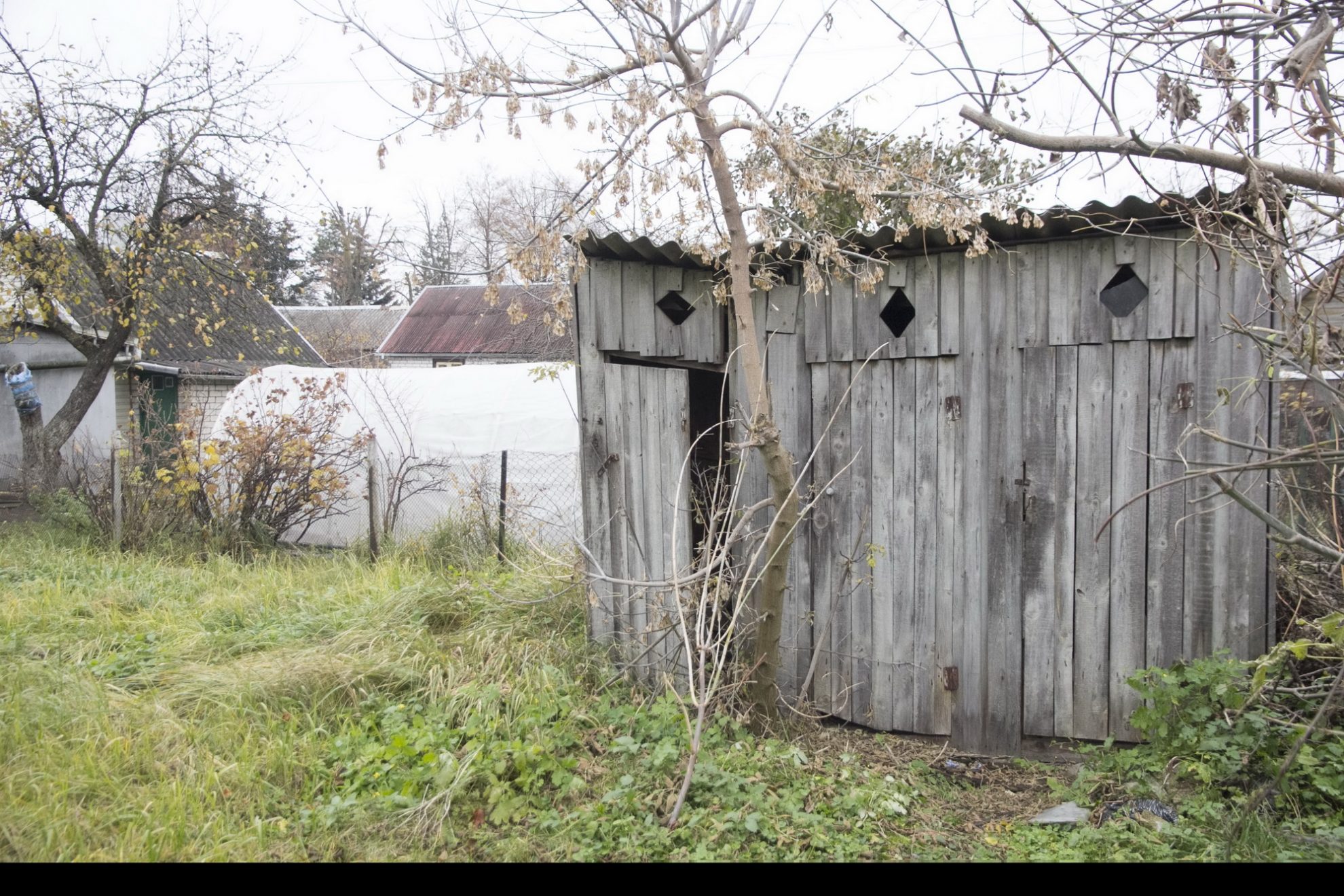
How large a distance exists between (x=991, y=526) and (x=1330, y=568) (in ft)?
5.37

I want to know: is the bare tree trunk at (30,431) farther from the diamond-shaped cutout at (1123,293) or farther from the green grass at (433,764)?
the diamond-shaped cutout at (1123,293)

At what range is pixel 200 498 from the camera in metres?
8.45

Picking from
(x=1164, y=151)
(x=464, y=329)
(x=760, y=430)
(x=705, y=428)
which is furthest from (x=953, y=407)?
(x=464, y=329)

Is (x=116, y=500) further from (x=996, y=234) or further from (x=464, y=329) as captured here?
(x=464, y=329)

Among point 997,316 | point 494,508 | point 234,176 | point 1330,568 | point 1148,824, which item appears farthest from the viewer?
point 234,176

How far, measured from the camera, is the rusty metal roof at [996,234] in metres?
3.99

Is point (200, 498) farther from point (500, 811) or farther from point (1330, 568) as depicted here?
point (1330, 568)

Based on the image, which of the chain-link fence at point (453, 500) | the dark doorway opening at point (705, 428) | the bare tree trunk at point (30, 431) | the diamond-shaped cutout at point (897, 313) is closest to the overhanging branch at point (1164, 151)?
the diamond-shaped cutout at point (897, 313)

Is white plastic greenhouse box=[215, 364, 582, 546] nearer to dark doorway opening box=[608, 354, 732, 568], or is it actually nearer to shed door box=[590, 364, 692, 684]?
dark doorway opening box=[608, 354, 732, 568]

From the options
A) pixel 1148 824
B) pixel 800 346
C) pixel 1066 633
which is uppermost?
pixel 800 346

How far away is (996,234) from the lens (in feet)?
14.3

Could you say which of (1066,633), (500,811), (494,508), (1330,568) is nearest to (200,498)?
(494,508)

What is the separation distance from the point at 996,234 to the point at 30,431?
12.1 m

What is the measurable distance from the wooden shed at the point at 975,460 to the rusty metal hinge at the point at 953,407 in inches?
0.4
